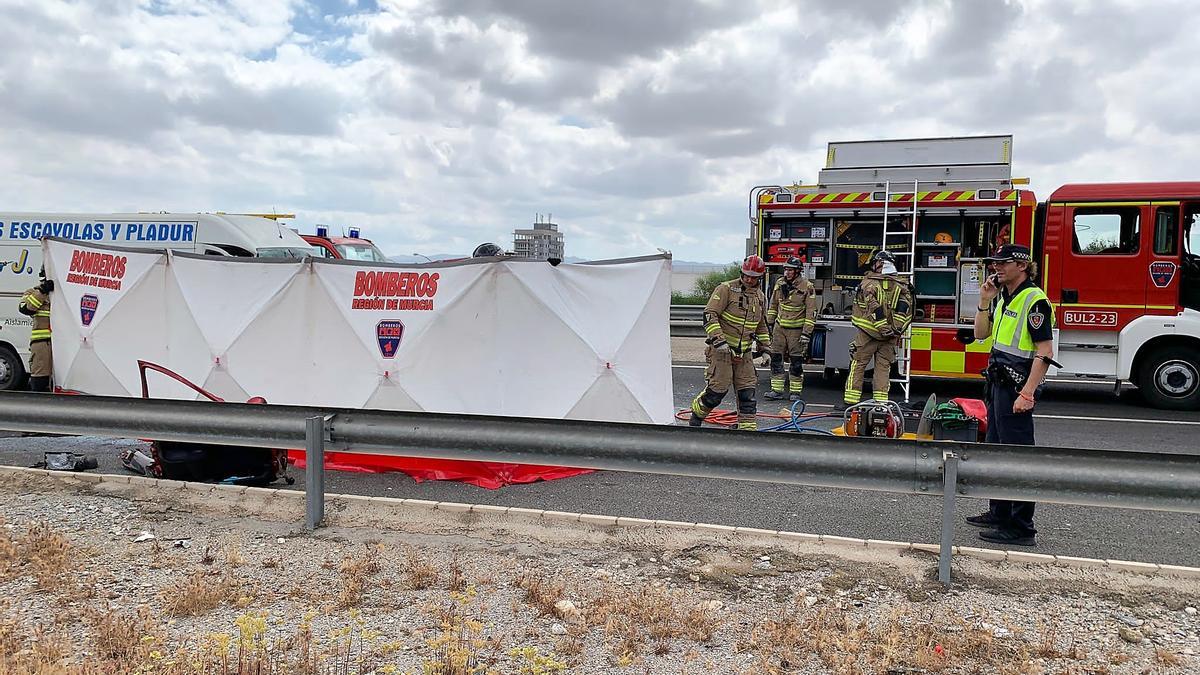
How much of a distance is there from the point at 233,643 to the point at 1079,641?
331 cm

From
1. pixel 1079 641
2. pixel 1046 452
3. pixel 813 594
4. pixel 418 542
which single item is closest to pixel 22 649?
pixel 418 542

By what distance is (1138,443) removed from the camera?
8.09 m

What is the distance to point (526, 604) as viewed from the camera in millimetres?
3674

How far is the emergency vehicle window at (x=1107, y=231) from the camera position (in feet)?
32.6

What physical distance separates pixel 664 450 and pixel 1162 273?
8268mm

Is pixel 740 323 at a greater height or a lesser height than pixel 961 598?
greater

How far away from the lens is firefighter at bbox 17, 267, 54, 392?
894 cm

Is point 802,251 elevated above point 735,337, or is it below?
above

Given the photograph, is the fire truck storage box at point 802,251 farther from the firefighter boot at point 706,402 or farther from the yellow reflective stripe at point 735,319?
the firefighter boot at point 706,402

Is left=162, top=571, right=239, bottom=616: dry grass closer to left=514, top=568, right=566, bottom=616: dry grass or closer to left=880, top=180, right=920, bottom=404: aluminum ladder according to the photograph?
left=514, top=568, right=566, bottom=616: dry grass

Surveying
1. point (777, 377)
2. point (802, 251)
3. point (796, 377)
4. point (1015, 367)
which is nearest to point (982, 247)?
point (802, 251)

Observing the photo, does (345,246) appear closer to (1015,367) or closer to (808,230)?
(808,230)

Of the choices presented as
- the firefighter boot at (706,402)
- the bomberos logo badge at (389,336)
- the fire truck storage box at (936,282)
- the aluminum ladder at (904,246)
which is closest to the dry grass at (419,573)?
the bomberos logo badge at (389,336)

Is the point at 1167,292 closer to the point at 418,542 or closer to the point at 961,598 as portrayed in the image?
the point at 961,598
